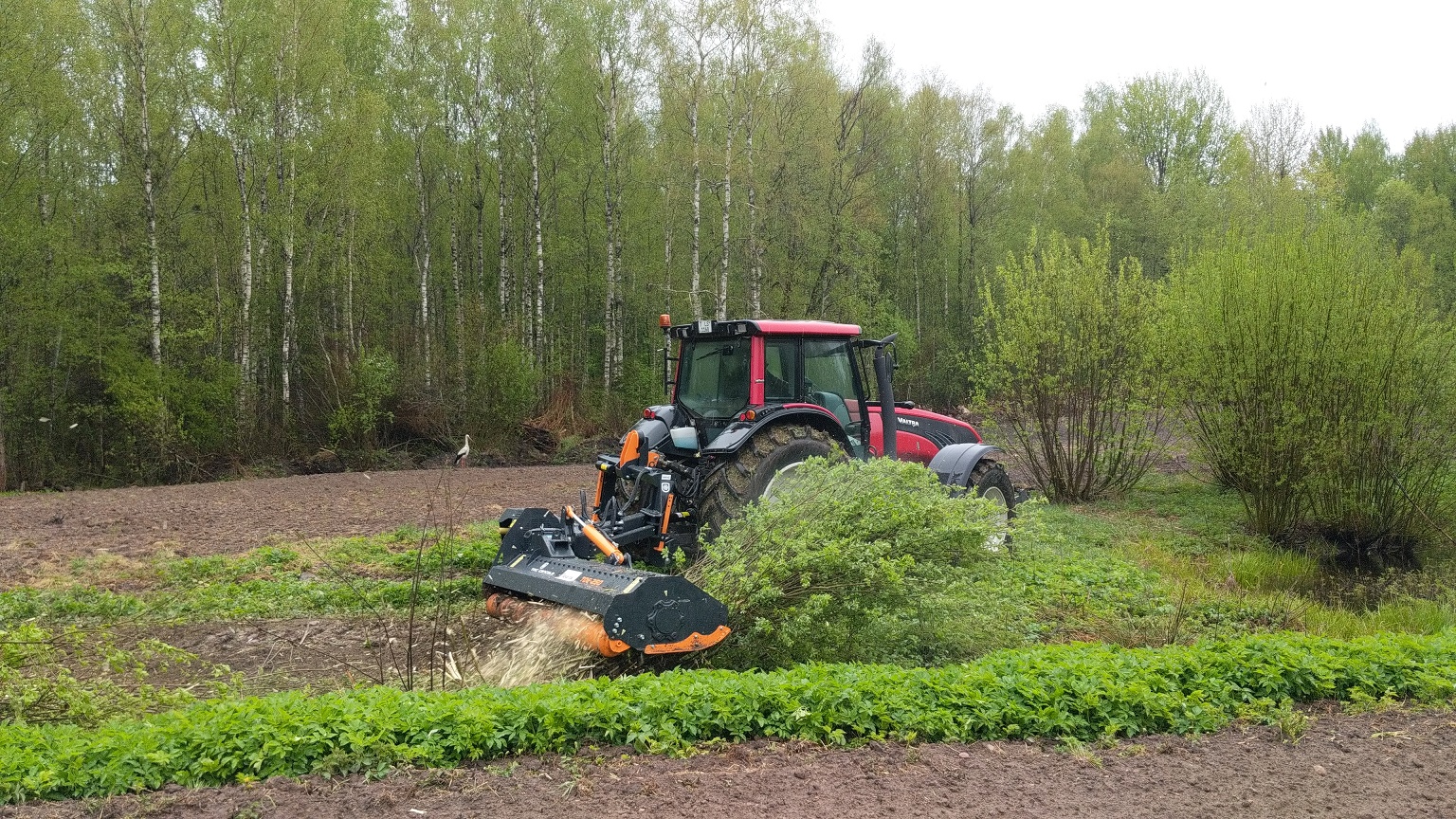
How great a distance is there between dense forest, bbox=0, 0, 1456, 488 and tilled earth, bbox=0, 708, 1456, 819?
1124 cm

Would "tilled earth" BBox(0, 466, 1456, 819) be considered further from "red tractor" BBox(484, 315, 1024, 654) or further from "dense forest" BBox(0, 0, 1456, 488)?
Result: "dense forest" BBox(0, 0, 1456, 488)

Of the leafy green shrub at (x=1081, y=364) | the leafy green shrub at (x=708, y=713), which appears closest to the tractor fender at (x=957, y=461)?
the leafy green shrub at (x=708, y=713)

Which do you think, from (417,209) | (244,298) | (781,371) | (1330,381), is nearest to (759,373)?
(781,371)

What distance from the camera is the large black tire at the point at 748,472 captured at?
7070mm

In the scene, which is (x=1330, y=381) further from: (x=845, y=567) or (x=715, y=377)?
(x=845, y=567)

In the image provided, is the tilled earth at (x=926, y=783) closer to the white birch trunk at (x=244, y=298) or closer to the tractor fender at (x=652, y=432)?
the tractor fender at (x=652, y=432)

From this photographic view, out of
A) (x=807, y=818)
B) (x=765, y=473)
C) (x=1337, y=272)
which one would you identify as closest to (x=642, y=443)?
(x=765, y=473)

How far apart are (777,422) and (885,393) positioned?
159cm

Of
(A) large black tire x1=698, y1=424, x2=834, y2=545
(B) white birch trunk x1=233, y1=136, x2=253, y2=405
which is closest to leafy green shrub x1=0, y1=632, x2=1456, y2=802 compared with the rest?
(A) large black tire x1=698, y1=424, x2=834, y2=545

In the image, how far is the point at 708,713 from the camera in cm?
470

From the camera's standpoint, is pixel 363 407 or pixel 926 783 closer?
pixel 926 783

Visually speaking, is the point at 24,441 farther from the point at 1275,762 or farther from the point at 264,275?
the point at 1275,762

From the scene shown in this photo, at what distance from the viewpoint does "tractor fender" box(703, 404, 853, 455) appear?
23.5 feet

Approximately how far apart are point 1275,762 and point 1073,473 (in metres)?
11.2
